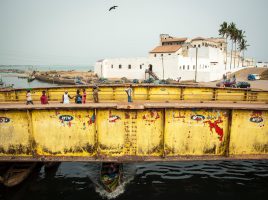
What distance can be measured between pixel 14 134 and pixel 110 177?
211 inches

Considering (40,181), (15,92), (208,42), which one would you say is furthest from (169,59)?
(40,181)

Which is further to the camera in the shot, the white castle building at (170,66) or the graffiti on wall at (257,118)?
the white castle building at (170,66)

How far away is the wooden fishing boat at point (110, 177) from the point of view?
11.5m

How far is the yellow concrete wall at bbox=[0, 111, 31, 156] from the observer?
986 cm

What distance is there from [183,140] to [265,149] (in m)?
3.85

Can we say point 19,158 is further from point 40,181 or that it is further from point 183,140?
point 183,140

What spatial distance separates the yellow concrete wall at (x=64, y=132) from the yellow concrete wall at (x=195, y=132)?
360 cm

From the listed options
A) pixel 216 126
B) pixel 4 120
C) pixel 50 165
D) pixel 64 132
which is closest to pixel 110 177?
pixel 64 132

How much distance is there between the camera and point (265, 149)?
992cm

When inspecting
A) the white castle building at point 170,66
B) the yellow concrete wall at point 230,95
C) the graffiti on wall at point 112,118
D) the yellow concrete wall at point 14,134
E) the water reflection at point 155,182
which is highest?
the white castle building at point 170,66

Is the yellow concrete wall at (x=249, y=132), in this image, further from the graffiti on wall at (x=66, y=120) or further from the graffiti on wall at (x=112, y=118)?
the graffiti on wall at (x=66, y=120)

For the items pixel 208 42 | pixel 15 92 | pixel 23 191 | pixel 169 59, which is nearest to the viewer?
pixel 23 191

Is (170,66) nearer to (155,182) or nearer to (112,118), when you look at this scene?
(155,182)

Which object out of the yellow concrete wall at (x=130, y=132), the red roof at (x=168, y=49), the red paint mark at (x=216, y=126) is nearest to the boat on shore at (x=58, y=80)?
the red roof at (x=168, y=49)
